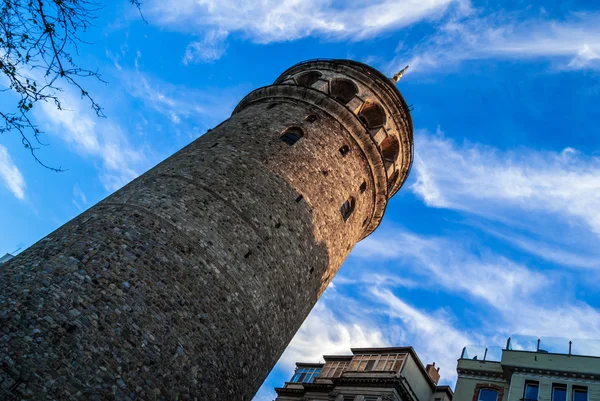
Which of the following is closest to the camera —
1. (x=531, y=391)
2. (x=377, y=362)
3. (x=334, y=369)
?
(x=531, y=391)

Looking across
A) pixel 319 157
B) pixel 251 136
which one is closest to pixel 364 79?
pixel 319 157

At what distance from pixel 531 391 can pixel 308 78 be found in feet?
42.2

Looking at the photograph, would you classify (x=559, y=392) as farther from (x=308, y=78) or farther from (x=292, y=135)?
(x=308, y=78)

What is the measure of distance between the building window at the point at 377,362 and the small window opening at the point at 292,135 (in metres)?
10.4

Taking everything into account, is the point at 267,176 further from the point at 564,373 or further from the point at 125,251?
the point at 564,373

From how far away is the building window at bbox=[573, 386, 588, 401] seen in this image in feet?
43.9

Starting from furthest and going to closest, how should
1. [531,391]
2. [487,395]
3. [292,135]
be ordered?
[487,395] < [292,135] < [531,391]

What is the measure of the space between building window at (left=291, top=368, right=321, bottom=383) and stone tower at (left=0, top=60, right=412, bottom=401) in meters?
9.28

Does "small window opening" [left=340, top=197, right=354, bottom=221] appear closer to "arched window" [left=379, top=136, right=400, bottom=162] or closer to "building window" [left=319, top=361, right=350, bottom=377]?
"arched window" [left=379, top=136, right=400, bottom=162]

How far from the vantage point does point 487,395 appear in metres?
15.2

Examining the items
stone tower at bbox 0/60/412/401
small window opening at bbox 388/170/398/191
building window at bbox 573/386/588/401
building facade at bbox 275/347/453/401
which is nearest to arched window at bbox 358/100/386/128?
stone tower at bbox 0/60/412/401

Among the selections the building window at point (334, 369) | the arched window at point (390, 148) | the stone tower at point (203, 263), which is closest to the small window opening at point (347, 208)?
the stone tower at point (203, 263)

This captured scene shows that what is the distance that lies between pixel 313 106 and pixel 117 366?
394 inches

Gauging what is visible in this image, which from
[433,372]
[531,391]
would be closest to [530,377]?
[531,391]
